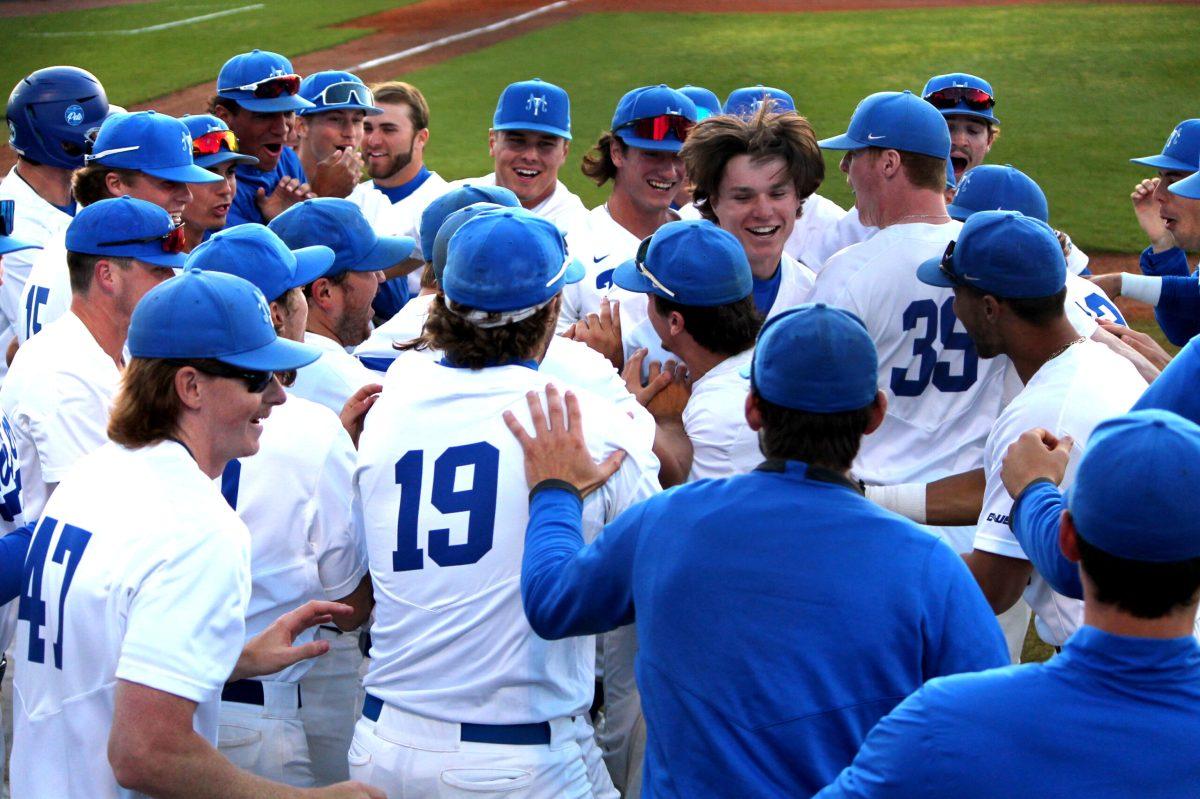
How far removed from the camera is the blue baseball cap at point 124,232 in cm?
345

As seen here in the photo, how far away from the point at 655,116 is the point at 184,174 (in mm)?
1681

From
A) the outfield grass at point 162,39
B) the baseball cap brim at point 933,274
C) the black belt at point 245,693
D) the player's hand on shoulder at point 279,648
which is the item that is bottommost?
the black belt at point 245,693

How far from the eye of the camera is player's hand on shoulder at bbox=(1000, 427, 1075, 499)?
8.66ft

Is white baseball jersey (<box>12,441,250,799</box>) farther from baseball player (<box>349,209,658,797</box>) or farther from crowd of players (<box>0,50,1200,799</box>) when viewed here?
baseball player (<box>349,209,658,797</box>)

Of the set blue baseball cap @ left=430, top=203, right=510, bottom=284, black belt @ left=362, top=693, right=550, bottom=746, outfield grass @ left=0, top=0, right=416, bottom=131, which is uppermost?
outfield grass @ left=0, top=0, right=416, bottom=131

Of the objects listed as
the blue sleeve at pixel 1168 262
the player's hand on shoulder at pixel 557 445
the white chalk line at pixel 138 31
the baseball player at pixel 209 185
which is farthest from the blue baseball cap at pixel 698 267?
the white chalk line at pixel 138 31

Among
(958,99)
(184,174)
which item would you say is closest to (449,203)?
(184,174)

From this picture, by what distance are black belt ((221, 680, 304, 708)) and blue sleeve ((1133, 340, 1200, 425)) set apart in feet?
6.65

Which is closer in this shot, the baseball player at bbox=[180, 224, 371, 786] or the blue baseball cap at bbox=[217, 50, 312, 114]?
the baseball player at bbox=[180, 224, 371, 786]

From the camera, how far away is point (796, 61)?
18406 millimetres

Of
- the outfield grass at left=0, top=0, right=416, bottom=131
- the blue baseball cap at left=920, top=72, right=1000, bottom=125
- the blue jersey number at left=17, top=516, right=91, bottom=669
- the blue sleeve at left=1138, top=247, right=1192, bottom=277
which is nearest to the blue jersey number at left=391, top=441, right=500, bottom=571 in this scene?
the blue jersey number at left=17, top=516, right=91, bottom=669

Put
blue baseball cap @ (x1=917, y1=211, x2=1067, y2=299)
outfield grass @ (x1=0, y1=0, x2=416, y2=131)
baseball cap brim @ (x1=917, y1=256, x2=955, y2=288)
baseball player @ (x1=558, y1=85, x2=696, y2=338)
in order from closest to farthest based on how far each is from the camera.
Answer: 1. blue baseball cap @ (x1=917, y1=211, x2=1067, y2=299)
2. baseball cap brim @ (x1=917, y1=256, x2=955, y2=288)
3. baseball player @ (x1=558, y1=85, x2=696, y2=338)
4. outfield grass @ (x1=0, y1=0, x2=416, y2=131)

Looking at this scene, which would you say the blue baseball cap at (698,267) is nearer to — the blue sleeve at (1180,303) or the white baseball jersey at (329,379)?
the white baseball jersey at (329,379)

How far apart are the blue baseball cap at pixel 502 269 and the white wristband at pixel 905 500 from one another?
1380 mm
